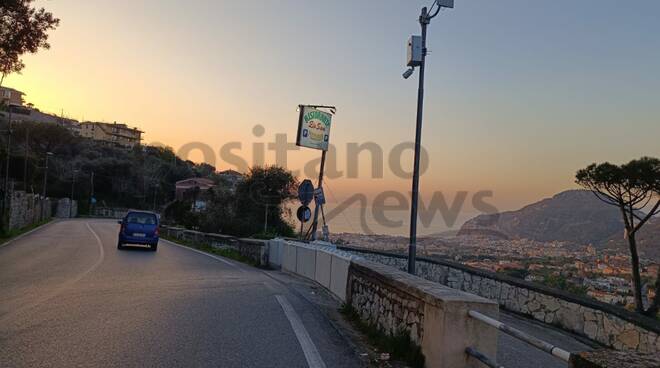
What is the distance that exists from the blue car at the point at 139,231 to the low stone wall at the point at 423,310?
16.0 meters

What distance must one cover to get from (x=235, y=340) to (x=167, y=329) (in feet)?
3.79

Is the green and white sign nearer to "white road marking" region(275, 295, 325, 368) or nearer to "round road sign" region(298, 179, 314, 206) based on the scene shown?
"round road sign" region(298, 179, 314, 206)

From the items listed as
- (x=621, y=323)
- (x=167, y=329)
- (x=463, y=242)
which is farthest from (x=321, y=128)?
(x=167, y=329)

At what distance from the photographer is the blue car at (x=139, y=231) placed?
2472 cm

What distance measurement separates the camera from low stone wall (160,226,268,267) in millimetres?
21594

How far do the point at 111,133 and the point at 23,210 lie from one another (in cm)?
12021

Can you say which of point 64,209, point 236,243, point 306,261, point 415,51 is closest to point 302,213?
point 306,261

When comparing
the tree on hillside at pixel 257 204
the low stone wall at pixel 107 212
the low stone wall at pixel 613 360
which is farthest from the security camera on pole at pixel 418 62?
the low stone wall at pixel 107 212

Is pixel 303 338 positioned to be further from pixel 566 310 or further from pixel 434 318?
pixel 566 310

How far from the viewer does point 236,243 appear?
2636 cm

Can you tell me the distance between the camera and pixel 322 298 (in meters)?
11.8

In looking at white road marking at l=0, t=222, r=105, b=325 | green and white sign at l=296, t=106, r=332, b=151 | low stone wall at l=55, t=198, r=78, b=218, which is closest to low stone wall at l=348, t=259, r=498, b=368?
white road marking at l=0, t=222, r=105, b=325

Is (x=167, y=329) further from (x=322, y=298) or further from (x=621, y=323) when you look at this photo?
(x=621, y=323)

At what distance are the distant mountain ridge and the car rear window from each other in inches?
604
